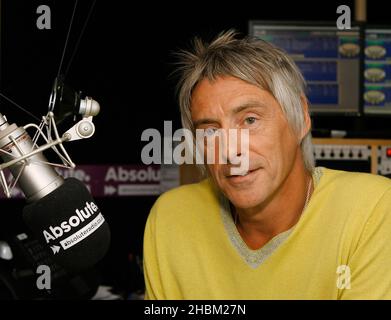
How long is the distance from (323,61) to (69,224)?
7.15ft

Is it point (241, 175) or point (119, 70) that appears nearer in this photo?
point (241, 175)

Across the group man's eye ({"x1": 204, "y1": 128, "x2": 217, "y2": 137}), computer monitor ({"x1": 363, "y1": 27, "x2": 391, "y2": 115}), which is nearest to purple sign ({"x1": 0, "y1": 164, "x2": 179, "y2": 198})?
computer monitor ({"x1": 363, "y1": 27, "x2": 391, "y2": 115})

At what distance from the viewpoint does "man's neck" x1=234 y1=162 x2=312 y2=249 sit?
1.24 meters

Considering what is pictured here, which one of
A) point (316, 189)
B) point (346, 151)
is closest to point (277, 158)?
point (316, 189)

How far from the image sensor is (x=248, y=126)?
45.9 inches

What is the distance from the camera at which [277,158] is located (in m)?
1.20

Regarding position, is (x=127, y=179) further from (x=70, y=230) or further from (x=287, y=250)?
(x=70, y=230)

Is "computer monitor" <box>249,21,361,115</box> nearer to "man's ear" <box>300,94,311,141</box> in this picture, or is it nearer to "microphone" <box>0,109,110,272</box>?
"man's ear" <box>300,94,311,141</box>

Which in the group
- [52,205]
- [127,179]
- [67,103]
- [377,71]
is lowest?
[127,179]

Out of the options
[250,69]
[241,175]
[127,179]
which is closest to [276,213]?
[241,175]

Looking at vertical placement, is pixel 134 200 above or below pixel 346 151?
below
